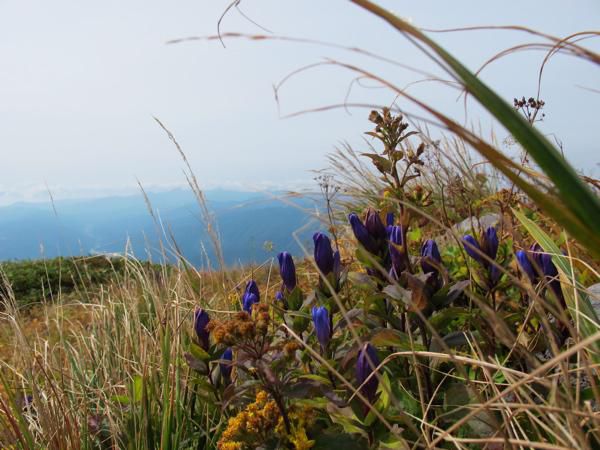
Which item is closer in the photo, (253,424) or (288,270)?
(253,424)

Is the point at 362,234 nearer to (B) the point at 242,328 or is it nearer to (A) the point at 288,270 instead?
(A) the point at 288,270

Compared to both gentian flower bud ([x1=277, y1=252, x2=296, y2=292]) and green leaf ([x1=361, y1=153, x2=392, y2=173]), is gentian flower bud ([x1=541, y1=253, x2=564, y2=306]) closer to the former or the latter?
A: gentian flower bud ([x1=277, y1=252, x2=296, y2=292])

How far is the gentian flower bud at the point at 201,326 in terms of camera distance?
1.62 m

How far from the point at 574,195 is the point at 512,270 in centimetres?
136

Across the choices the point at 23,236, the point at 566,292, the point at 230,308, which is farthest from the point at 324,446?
the point at 23,236

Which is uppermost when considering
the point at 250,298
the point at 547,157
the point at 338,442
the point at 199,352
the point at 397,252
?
the point at 547,157

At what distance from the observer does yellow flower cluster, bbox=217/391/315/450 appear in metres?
1.34

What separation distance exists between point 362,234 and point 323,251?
123 mm

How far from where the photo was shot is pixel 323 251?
1565mm

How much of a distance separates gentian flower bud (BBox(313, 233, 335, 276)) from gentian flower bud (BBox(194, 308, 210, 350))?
38 centimetres

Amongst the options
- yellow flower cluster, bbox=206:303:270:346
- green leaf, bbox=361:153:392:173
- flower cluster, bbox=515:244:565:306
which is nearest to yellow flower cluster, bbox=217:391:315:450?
yellow flower cluster, bbox=206:303:270:346

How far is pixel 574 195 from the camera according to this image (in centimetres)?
60

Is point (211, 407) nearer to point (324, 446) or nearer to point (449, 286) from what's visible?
point (324, 446)

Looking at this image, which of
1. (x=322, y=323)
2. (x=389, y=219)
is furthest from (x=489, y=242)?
(x=322, y=323)
